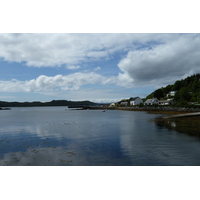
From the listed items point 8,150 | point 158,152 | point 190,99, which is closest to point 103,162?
point 158,152

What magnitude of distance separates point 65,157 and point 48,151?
2529mm

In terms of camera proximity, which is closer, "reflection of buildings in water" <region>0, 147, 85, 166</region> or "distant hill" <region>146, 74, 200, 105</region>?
"reflection of buildings in water" <region>0, 147, 85, 166</region>

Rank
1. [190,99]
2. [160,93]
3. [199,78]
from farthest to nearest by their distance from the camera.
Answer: [199,78] → [160,93] → [190,99]

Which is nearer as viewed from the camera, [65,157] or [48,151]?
[65,157]

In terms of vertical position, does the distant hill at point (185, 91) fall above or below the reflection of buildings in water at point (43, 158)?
above

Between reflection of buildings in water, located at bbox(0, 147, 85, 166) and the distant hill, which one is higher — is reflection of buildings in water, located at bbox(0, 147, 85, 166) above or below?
below

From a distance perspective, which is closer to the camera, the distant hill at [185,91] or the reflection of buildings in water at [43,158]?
the reflection of buildings in water at [43,158]

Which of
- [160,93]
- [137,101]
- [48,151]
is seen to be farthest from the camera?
[160,93]

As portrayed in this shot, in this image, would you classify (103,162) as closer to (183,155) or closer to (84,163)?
(84,163)

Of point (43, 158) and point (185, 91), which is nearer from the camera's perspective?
point (43, 158)

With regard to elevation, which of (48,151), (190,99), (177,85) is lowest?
(48,151)

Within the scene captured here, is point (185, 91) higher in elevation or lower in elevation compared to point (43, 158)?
higher

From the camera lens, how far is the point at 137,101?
13462cm

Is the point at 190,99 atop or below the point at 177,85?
below
